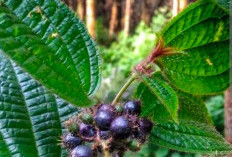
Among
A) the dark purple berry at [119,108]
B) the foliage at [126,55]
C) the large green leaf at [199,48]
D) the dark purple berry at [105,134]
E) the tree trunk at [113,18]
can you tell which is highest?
the tree trunk at [113,18]

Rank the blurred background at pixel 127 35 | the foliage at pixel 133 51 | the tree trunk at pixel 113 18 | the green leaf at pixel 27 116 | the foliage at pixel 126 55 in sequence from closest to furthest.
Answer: the green leaf at pixel 27 116 < the blurred background at pixel 127 35 < the foliage at pixel 126 55 < the foliage at pixel 133 51 < the tree trunk at pixel 113 18

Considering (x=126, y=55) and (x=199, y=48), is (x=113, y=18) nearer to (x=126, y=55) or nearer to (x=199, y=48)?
(x=126, y=55)

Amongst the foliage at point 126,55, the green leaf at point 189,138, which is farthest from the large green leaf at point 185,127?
the foliage at point 126,55

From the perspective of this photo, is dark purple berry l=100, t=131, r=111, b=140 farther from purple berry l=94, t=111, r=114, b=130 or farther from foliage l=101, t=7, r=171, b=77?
foliage l=101, t=7, r=171, b=77

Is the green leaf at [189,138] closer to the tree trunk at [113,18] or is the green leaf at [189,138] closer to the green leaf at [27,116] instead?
the green leaf at [27,116]

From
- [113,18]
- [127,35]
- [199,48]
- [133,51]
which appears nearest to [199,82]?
[199,48]

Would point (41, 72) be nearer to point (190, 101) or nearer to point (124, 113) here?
point (124, 113)

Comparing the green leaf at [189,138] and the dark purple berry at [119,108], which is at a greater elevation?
the dark purple berry at [119,108]
